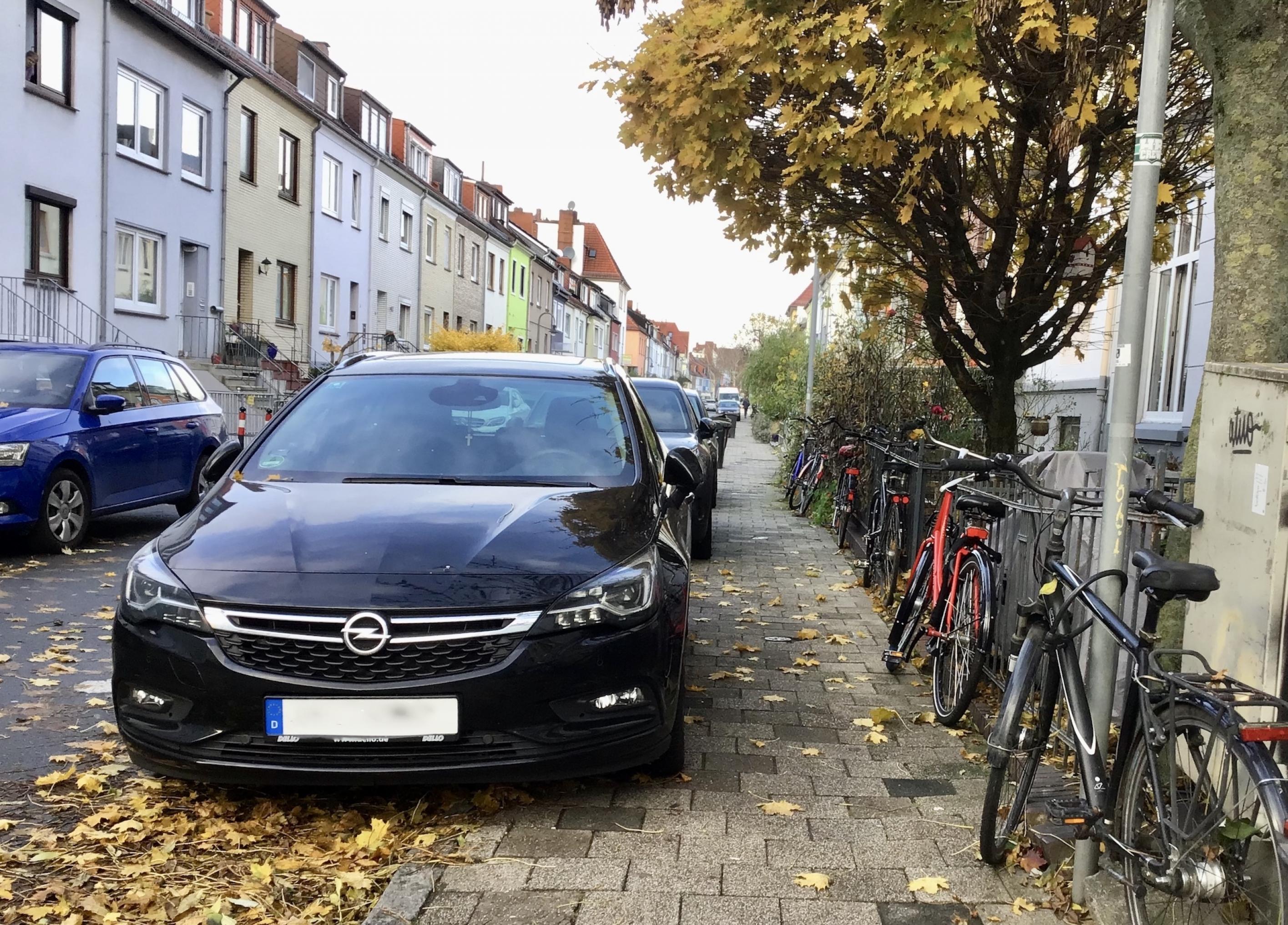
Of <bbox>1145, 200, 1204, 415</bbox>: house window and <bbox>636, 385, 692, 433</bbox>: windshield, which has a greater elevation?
<bbox>1145, 200, 1204, 415</bbox>: house window

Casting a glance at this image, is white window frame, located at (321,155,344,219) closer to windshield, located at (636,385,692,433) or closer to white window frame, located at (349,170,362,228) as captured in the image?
white window frame, located at (349,170,362,228)

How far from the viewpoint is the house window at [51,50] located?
17688 mm

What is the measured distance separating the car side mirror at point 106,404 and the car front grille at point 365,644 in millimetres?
6893

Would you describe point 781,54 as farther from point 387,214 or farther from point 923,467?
point 387,214

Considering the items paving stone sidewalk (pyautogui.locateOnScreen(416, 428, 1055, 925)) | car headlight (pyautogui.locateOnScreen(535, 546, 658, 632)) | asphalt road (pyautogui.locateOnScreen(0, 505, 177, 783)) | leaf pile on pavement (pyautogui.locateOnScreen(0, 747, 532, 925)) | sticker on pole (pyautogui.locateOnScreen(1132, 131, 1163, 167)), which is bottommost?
asphalt road (pyautogui.locateOnScreen(0, 505, 177, 783))

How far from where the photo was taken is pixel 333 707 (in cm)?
354

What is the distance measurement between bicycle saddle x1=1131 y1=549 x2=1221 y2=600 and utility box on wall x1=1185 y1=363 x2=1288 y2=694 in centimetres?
41

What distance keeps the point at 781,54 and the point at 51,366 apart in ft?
22.6

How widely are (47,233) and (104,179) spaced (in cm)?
169

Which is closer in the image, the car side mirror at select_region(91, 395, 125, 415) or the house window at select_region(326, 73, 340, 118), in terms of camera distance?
the car side mirror at select_region(91, 395, 125, 415)

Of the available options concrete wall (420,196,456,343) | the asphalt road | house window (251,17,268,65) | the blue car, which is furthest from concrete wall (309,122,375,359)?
the asphalt road

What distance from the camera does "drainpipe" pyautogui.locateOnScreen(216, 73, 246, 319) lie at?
950 inches

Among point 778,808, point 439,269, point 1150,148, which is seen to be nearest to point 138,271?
point 778,808

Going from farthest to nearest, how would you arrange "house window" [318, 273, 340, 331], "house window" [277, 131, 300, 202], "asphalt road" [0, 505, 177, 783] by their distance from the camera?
"house window" [318, 273, 340, 331] → "house window" [277, 131, 300, 202] → "asphalt road" [0, 505, 177, 783]
